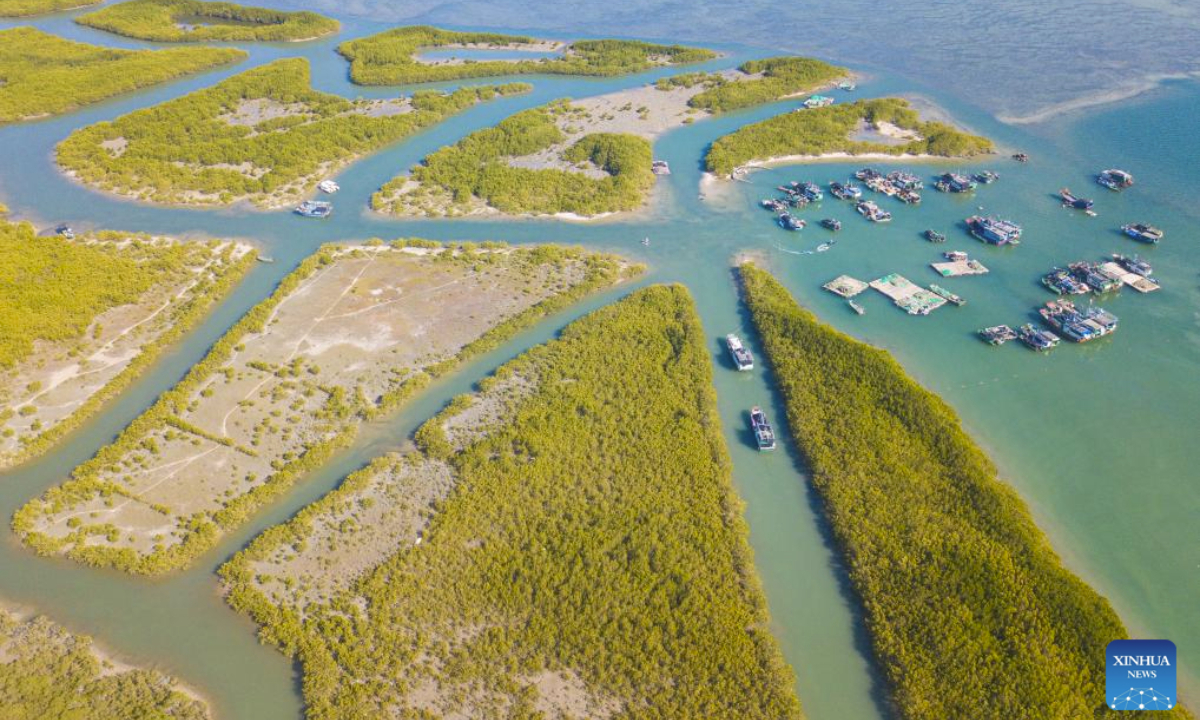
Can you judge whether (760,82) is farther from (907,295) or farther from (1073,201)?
(907,295)

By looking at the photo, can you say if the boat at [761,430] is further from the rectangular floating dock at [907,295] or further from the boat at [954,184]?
the boat at [954,184]

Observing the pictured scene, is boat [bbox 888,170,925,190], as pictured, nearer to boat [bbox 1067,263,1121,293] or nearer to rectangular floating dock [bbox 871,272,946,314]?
rectangular floating dock [bbox 871,272,946,314]

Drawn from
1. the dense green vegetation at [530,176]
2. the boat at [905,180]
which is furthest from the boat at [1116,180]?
the dense green vegetation at [530,176]

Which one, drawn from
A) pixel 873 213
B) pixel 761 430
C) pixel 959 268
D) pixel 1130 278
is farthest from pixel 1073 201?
pixel 761 430

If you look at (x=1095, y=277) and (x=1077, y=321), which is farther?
(x=1095, y=277)

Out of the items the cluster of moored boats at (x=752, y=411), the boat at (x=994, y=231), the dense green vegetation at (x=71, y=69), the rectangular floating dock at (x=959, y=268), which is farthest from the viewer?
the dense green vegetation at (x=71, y=69)

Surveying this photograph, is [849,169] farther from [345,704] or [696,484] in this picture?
[345,704]
